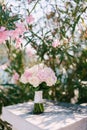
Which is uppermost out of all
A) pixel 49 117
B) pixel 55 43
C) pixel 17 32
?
pixel 55 43

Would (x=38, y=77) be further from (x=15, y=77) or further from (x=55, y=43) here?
(x=15, y=77)

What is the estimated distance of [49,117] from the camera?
173cm

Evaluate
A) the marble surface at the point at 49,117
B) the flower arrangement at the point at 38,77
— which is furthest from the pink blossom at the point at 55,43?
the marble surface at the point at 49,117

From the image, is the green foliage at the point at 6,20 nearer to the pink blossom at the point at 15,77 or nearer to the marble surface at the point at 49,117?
the marble surface at the point at 49,117

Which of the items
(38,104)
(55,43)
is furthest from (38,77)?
(55,43)

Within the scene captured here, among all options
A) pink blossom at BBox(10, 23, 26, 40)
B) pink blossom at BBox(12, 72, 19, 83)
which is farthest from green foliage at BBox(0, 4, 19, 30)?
pink blossom at BBox(12, 72, 19, 83)

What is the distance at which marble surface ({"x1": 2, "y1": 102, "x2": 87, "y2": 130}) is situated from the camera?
1583mm

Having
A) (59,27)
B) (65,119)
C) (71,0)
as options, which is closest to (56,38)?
(59,27)

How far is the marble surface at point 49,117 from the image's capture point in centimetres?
158

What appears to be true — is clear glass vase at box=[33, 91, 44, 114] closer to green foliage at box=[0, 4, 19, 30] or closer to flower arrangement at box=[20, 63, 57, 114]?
flower arrangement at box=[20, 63, 57, 114]

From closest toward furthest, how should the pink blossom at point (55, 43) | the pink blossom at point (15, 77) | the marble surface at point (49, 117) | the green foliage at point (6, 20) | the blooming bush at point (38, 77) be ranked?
the green foliage at point (6, 20), the marble surface at point (49, 117), the blooming bush at point (38, 77), the pink blossom at point (55, 43), the pink blossom at point (15, 77)

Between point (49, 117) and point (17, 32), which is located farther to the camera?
point (49, 117)

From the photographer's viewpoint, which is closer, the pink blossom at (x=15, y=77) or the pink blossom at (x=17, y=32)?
the pink blossom at (x=17, y=32)

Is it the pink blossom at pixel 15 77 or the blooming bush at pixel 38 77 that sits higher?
the pink blossom at pixel 15 77
